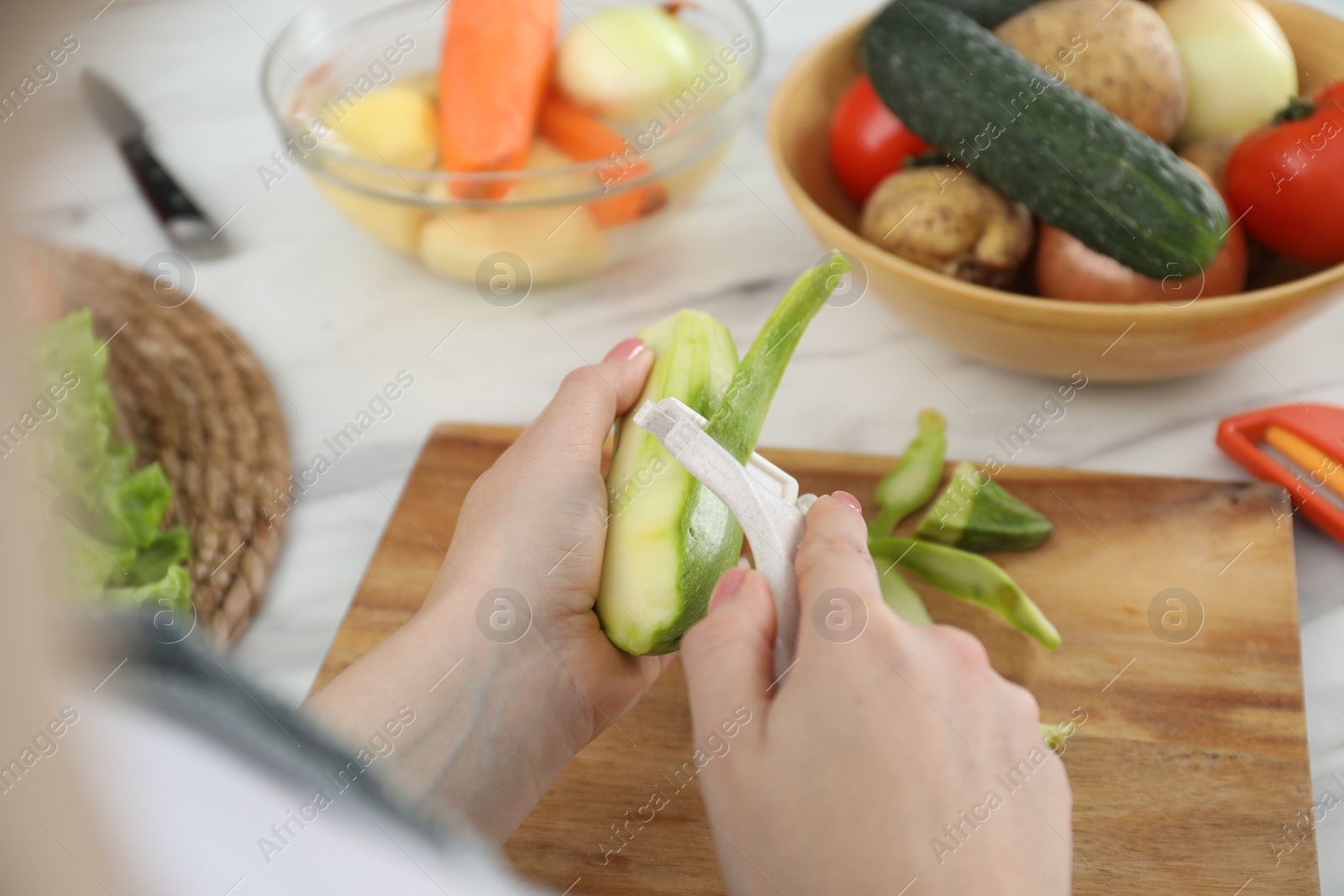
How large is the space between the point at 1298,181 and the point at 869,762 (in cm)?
76

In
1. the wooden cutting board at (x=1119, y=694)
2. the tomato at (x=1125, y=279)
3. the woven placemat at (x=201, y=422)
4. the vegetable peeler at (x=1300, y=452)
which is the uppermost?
the tomato at (x=1125, y=279)

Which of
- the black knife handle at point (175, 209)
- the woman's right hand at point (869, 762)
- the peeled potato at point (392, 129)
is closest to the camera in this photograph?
the woman's right hand at point (869, 762)

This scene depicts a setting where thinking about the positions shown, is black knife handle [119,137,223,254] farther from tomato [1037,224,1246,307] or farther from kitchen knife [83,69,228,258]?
tomato [1037,224,1246,307]

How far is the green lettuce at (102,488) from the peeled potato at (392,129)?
0.37 m

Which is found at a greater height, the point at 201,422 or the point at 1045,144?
the point at 1045,144

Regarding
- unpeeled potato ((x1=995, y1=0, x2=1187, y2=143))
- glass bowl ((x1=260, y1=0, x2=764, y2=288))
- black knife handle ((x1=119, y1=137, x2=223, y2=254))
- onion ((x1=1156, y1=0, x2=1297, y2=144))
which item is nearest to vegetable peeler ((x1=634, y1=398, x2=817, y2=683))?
glass bowl ((x1=260, y1=0, x2=764, y2=288))

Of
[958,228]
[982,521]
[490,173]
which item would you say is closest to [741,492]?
[982,521]

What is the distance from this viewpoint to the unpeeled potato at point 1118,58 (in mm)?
1015

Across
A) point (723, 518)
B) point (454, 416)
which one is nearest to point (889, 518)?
point (723, 518)

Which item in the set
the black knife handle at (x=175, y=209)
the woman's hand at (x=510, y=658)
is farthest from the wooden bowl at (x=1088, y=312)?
the black knife handle at (x=175, y=209)

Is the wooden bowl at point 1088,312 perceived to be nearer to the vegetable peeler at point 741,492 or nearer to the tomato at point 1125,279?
the tomato at point 1125,279

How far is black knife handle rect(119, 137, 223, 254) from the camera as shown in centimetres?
138

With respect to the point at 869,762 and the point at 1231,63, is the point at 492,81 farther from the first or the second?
the point at 869,762

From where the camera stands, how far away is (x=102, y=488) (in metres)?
0.93
